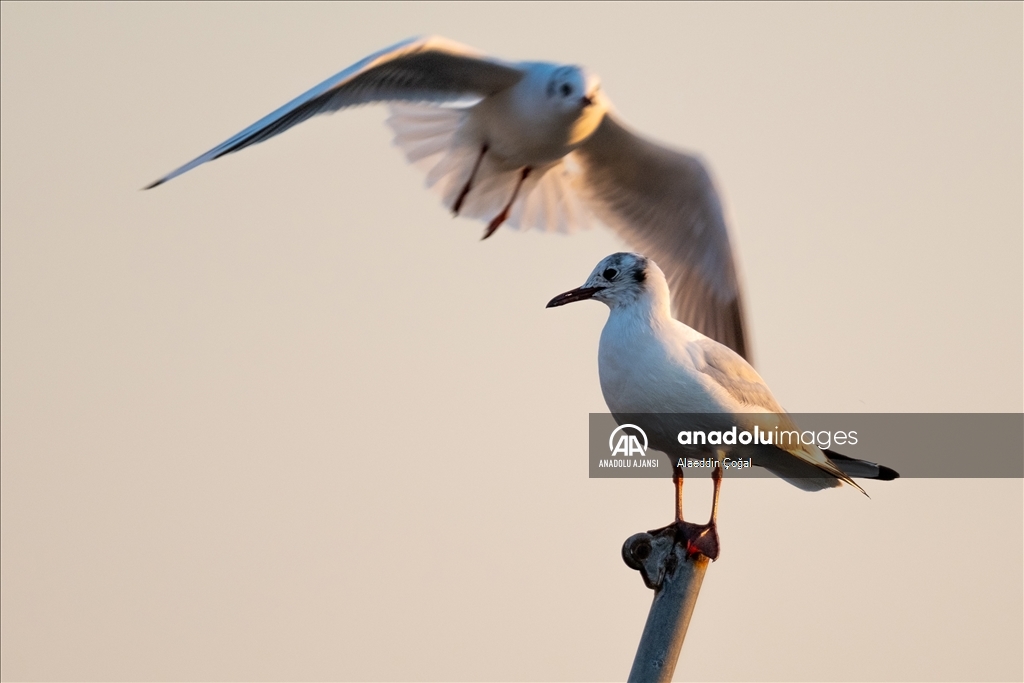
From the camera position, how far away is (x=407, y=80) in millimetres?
5988

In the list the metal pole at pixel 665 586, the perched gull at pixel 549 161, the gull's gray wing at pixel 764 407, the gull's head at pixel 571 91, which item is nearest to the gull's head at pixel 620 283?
the gull's gray wing at pixel 764 407

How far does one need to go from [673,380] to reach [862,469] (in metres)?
0.76

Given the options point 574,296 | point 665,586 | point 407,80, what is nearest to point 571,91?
point 407,80

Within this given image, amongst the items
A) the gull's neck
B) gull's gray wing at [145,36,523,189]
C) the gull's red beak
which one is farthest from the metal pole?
gull's gray wing at [145,36,523,189]

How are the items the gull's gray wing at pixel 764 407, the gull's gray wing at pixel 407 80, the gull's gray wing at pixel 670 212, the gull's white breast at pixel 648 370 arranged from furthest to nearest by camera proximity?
the gull's gray wing at pixel 670 212
the gull's gray wing at pixel 407 80
the gull's gray wing at pixel 764 407
the gull's white breast at pixel 648 370

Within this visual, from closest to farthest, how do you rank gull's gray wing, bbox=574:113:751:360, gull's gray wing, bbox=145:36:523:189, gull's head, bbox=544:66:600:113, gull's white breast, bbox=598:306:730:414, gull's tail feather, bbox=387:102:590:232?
gull's white breast, bbox=598:306:730:414 → gull's gray wing, bbox=145:36:523:189 → gull's head, bbox=544:66:600:113 → gull's gray wing, bbox=574:113:751:360 → gull's tail feather, bbox=387:102:590:232

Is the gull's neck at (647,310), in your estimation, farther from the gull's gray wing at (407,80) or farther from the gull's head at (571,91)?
the gull's head at (571,91)

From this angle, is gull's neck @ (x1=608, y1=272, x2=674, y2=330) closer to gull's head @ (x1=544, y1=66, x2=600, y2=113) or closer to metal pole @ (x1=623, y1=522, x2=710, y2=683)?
metal pole @ (x1=623, y1=522, x2=710, y2=683)

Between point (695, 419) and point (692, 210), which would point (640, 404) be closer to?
point (695, 419)

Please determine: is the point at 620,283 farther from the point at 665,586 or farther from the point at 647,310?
the point at 665,586

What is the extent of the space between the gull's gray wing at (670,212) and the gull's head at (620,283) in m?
2.34

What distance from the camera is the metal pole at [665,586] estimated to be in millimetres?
3439

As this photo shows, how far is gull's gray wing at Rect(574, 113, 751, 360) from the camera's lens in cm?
602

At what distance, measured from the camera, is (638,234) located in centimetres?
644
